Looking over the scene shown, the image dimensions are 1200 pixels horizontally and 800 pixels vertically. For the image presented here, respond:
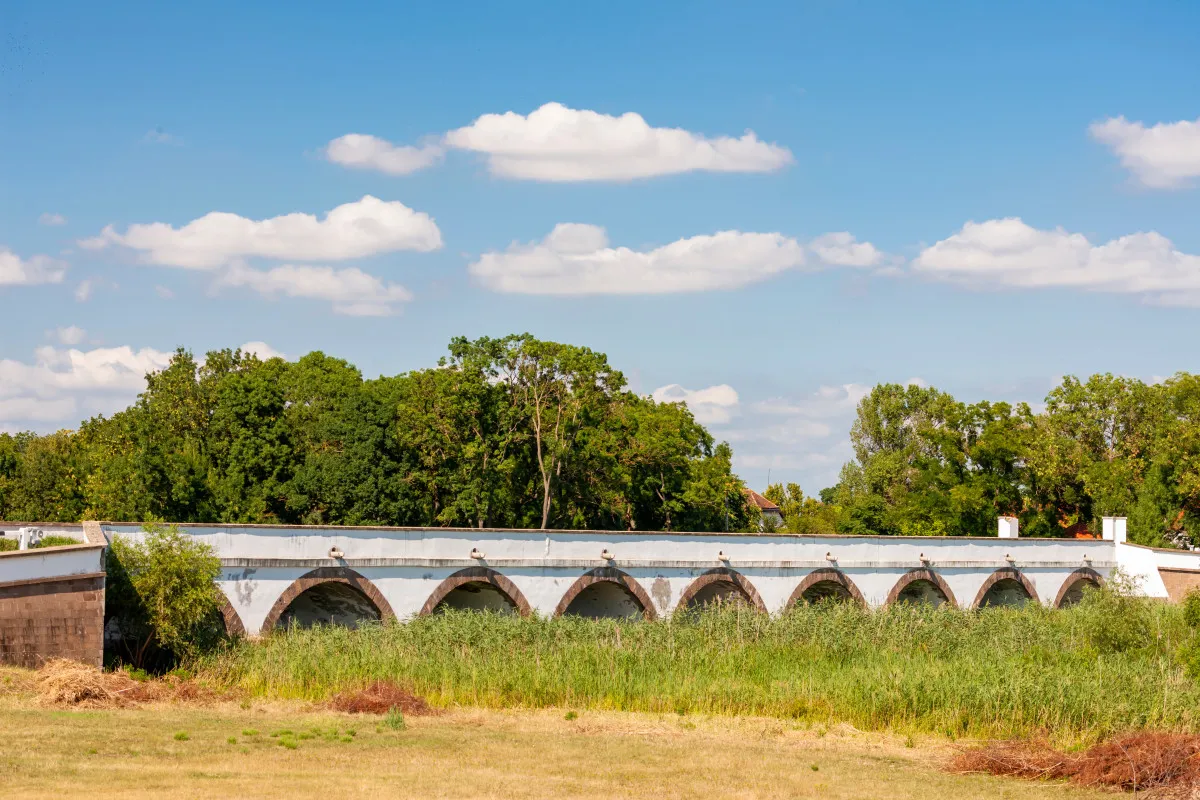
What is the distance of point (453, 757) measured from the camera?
1558cm

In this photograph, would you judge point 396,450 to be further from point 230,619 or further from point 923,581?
point 230,619

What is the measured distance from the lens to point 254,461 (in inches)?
1825

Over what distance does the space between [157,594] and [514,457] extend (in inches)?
1004

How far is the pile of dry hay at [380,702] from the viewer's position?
19.0 meters

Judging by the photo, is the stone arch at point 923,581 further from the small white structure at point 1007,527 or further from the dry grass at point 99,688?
the dry grass at point 99,688

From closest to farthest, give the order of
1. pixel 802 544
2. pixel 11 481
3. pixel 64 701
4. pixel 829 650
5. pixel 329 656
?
pixel 64 701, pixel 329 656, pixel 829 650, pixel 802 544, pixel 11 481

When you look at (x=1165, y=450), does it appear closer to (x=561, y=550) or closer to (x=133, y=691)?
(x=561, y=550)

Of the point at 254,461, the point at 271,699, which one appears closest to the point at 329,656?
the point at 271,699

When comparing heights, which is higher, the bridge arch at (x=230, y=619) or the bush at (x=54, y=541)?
the bush at (x=54, y=541)

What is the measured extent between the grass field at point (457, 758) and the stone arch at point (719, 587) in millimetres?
13080

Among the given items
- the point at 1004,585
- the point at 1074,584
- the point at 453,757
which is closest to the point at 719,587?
the point at 1004,585

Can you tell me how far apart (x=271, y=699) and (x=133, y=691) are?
205 centimetres

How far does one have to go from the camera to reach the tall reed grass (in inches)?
741

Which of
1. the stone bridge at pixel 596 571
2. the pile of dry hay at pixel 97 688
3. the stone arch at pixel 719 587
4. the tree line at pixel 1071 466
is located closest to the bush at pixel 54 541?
the stone bridge at pixel 596 571
